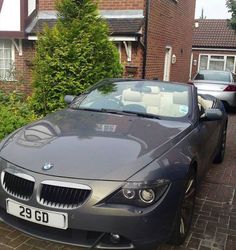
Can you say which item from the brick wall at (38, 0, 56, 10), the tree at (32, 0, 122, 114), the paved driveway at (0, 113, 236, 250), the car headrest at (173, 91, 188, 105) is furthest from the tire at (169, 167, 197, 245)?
the brick wall at (38, 0, 56, 10)

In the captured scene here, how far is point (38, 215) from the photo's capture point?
9.07ft

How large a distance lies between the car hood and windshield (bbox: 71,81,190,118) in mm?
273

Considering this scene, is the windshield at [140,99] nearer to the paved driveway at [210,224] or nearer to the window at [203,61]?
the paved driveway at [210,224]

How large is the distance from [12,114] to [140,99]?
2.56 metres

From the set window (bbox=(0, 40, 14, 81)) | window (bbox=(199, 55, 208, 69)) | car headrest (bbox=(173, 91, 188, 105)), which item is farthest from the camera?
window (bbox=(199, 55, 208, 69))

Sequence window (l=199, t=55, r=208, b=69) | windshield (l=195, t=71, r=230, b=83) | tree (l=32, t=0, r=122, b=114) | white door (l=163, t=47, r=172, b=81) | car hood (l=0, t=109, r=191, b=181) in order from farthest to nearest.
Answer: window (l=199, t=55, r=208, b=69) < white door (l=163, t=47, r=172, b=81) < windshield (l=195, t=71, r=230, b=83) < tree (l=32, t=0, r=122, b=114) < car hood (l=0, t=109, r=191, b=181)

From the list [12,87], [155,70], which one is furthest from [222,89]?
[12,87]

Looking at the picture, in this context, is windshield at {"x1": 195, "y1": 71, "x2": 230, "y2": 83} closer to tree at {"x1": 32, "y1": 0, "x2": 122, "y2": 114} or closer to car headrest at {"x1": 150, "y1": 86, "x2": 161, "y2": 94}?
tree at {"x1": 32, "y1": 0, "x2": 122, "y2": 114}

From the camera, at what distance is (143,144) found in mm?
3213

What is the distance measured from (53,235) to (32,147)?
0.80 m

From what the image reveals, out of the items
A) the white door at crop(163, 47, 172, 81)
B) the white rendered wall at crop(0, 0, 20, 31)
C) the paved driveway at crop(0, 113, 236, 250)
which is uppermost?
the white rendered wall at crop(0, 0, 20, 31)

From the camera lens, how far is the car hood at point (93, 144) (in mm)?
2836

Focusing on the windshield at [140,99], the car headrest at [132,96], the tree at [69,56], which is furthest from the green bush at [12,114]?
the car headrest at [132,96]

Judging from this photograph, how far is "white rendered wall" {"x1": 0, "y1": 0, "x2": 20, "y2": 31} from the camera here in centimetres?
1045
